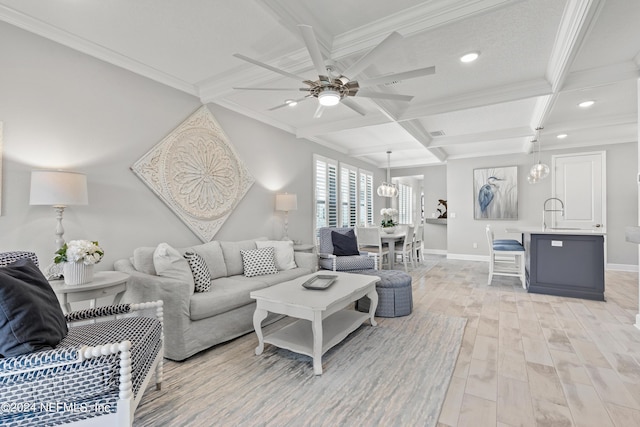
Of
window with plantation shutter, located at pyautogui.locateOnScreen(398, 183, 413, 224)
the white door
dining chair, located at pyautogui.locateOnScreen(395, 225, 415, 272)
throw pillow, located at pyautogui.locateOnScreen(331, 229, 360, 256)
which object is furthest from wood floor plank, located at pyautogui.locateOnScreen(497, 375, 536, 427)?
window with plantation shutter, located at pyautogui.locateOnScreen(398, 183, 413, 224)

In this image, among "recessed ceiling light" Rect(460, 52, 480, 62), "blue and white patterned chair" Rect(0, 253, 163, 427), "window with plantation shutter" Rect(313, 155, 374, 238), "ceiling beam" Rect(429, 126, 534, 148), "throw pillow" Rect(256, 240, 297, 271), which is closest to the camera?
"blue and white patterned chair" Rect(0, 253, 163, 427)

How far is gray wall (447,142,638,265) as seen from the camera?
236 inches

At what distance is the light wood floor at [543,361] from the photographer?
1819 mm

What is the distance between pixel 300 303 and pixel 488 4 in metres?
2.53

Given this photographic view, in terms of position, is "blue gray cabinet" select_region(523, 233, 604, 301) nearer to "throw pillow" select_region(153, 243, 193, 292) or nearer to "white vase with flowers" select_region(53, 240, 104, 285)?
"throw pillow" select_region(153, 243, 193, 292)

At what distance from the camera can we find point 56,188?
2285 millimetres

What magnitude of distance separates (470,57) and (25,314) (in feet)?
12.2

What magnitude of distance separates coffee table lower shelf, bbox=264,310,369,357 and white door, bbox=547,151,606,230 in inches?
232

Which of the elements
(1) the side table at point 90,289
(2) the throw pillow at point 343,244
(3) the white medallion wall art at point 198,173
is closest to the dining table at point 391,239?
(2) the throw pillow at point 343,244

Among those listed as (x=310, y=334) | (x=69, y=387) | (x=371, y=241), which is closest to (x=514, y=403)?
(x=310, y=334)

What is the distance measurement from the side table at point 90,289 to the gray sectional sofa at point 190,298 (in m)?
0.25

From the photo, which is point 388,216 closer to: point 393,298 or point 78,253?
point 393,298

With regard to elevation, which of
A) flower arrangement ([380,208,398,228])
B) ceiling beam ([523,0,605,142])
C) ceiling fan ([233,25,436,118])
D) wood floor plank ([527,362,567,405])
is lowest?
wood floor plank ([527,362,567,405])

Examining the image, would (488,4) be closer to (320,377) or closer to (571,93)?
(571,93)
